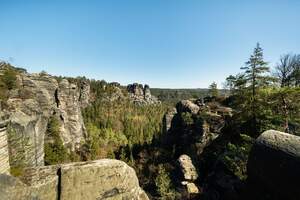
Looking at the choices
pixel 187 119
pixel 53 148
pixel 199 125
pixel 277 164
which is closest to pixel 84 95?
pixel 53 148

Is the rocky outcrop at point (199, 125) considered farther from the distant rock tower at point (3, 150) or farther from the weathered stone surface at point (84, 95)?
the weathered stone surface at point (84, 95)

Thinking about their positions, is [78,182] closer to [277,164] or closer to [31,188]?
[31,188]

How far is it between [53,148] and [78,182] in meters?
34.4

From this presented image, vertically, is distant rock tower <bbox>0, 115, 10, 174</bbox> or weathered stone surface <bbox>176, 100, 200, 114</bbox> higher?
distant rock tower <bbox>0, 115, 10, 174</bbox>

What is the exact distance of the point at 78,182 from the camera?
380cm

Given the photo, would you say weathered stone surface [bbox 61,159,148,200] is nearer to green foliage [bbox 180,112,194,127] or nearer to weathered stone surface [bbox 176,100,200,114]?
green foliage [bbox 180,112,194,127]

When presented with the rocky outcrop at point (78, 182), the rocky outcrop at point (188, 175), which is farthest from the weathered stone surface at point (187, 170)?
the rocky outcrop at point (78, 182)

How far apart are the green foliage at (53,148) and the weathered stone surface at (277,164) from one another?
3093cm

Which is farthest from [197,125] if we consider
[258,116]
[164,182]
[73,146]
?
[73,146]

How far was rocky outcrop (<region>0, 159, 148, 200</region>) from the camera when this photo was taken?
12.1 ft

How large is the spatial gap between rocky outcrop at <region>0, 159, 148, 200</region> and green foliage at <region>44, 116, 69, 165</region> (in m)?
29.4

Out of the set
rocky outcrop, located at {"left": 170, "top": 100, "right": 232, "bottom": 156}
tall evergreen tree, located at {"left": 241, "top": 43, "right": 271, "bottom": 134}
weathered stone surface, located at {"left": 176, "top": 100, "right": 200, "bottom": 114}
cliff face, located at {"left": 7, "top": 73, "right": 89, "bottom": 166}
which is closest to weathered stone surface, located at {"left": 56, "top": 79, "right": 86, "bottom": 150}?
cliff face, located at {"left": 7, "top": 73, "right": 89, "bottom": 166}

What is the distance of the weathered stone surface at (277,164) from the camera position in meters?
3.48

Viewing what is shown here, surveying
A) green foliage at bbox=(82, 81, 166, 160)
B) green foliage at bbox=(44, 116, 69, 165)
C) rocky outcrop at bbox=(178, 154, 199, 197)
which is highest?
green foliage at bbox=(44, 116, 69, 165)
